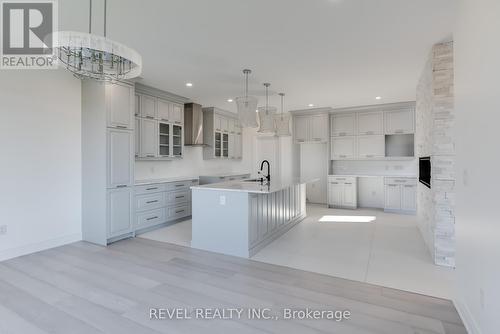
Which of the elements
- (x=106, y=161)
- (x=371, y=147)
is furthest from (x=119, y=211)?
(x=371, y=147)

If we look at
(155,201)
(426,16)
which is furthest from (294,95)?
(155,201)

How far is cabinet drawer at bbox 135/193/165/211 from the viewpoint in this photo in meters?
4.53

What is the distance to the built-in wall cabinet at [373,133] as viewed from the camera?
254 inches

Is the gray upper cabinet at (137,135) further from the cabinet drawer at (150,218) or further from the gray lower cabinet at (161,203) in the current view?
the cabinet drawer at (150,218)

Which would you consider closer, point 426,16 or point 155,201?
point 426,16

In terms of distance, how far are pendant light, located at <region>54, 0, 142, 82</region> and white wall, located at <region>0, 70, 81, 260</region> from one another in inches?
84.1

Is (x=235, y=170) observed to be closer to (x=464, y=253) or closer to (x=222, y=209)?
(x=222, y=209)

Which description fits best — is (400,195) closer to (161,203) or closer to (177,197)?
(177,197)

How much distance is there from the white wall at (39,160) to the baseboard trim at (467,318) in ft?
15.9

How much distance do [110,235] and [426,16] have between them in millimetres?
4797

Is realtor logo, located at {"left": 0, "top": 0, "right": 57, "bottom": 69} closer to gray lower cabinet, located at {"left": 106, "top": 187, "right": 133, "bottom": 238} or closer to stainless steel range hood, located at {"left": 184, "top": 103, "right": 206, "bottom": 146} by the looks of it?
gray lower cabinet, located at {"left": 106, "top": 187, "right": 133, "bottom": 238}

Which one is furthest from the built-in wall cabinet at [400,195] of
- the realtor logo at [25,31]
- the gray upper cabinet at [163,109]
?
the realtor logo at [25,31]

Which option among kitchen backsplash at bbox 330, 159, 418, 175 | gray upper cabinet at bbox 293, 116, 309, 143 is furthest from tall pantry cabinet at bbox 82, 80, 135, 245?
kitchen backsplash at bbox 330, 159, 418, 175

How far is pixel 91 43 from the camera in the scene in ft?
5.57
